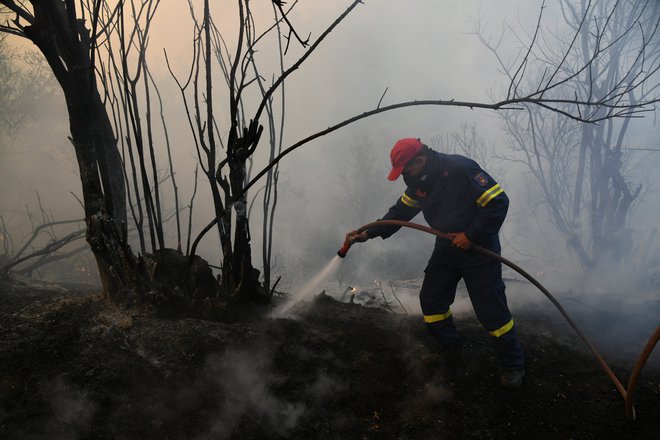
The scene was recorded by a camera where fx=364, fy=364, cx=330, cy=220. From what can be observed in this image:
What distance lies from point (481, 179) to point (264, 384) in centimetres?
220

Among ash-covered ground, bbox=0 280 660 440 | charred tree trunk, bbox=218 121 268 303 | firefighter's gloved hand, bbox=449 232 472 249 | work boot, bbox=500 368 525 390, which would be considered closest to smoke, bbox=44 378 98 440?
ash-covered ground, bbox=0 280 660 440

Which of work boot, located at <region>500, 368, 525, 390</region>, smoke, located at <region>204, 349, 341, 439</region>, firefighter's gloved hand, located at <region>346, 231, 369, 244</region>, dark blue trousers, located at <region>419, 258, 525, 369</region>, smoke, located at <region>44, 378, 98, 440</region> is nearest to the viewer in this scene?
smoke, located at <region>44, 378, 98, 440</region>

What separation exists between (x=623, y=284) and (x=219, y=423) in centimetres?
957

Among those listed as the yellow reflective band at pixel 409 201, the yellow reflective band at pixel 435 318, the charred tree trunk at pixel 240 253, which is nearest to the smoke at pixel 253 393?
the charred tree trunk at pixel 240 253

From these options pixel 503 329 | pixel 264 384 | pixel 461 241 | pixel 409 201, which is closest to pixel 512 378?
pixel 503 329

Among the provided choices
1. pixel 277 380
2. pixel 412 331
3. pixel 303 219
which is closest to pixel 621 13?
pixel 412 331

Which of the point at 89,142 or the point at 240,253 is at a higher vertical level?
the point at 89,142

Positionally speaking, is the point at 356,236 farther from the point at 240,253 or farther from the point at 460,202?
the point at 240,253

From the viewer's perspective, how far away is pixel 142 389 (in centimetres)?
217

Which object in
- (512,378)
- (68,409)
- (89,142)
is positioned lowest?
(512,378)

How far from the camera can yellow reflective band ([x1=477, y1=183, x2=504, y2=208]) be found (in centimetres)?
276

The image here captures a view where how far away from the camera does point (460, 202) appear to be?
3.00 m

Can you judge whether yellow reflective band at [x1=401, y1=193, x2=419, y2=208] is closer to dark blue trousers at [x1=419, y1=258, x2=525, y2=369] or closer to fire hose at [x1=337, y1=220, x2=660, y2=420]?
fire hose at [x1=337, y1=220, x2=660, y2=420]

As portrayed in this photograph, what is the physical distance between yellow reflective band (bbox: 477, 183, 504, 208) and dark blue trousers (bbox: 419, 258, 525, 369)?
19.9 inches
